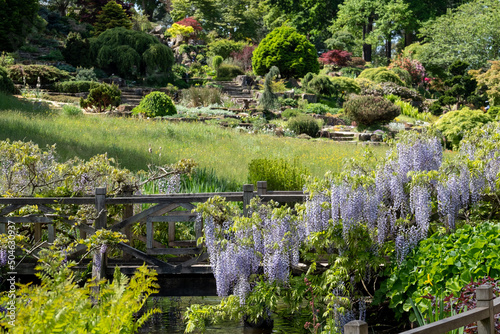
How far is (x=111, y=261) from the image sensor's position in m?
6.35

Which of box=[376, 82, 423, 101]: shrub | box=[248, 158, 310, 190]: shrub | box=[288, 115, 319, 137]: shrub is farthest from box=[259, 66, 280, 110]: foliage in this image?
box=[248, 158, 310, 190]: shrub

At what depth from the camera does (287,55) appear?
97.5 feet

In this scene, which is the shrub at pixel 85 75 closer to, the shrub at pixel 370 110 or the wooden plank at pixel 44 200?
the shrub at pixel 370 110

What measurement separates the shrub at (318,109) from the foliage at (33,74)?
1124 centimetres

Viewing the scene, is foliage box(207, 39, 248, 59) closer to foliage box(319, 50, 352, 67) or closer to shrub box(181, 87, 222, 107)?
foliage box(319, 50, 352, 67)

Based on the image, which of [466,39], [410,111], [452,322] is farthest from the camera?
[466,39]

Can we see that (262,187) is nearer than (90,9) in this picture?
Yes

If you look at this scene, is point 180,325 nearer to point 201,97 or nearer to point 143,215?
point 143,215

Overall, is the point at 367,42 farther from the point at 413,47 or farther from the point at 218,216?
the point at 218,216

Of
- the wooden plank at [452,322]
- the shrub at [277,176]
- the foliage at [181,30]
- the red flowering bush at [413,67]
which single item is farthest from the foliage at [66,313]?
the foliage at [181,30]

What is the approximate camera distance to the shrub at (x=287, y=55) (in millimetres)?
29547

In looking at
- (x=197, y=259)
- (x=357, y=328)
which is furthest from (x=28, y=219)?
(x=357, y=328)

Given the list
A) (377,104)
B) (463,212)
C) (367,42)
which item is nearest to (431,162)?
(463,212)

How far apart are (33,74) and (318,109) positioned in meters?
12.4
